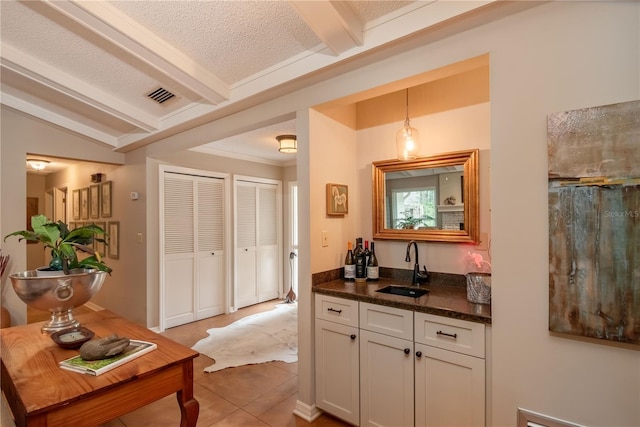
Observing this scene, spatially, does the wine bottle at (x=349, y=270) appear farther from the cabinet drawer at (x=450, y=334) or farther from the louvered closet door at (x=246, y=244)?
the louvered closet door at (x=246, y=244)

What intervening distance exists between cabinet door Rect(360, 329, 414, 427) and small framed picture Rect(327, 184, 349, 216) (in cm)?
90

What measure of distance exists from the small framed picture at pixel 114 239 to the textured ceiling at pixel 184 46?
1.85 metres

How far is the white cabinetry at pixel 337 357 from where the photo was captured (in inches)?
81.5

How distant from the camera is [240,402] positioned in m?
2.46

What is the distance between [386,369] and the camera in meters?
1.93

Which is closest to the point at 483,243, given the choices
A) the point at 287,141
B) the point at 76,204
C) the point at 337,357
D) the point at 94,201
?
the point at 337,357

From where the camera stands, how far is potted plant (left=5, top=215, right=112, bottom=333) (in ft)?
5.08

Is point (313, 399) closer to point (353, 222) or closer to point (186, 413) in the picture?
point (186, 413)

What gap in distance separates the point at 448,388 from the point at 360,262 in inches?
41.8

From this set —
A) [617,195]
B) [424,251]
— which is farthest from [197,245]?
[617,195]

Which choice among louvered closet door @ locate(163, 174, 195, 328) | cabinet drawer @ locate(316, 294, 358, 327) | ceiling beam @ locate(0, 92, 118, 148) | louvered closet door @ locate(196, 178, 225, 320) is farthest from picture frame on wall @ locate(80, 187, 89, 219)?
cabinet drawer @ locate(316, 294, 358, 327)

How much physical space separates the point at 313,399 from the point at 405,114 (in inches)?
89.6

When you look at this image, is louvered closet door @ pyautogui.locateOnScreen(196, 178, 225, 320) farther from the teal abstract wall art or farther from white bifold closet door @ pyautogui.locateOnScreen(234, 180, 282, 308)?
the teal abstract wall art

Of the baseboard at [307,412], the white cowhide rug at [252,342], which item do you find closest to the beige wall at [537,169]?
the baseboard at [307,412]
